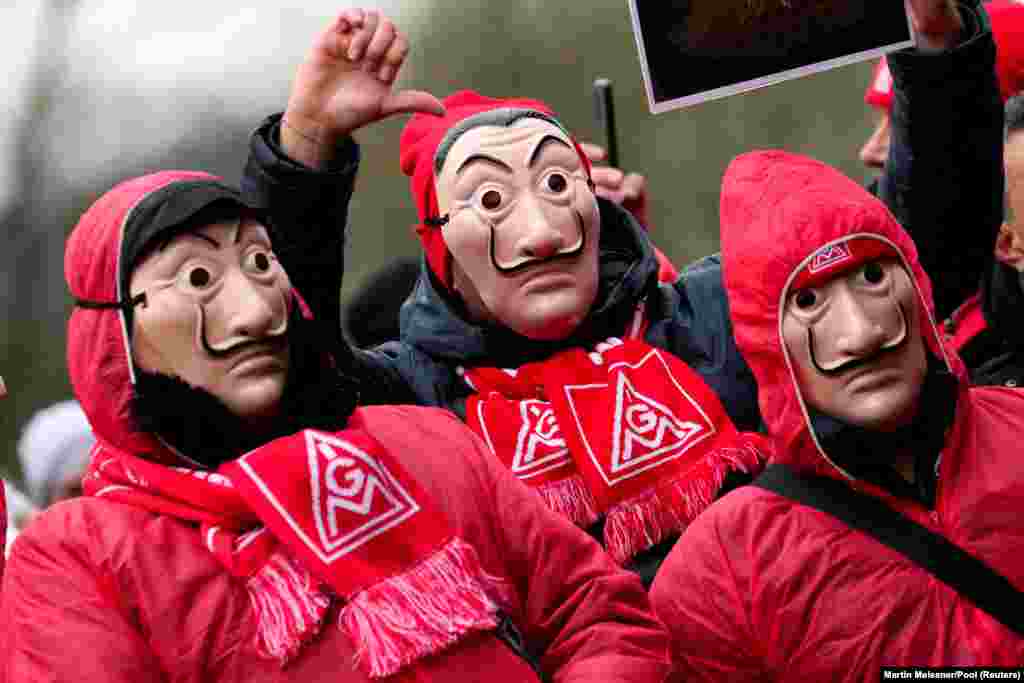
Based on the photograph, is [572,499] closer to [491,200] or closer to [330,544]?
[491,200]

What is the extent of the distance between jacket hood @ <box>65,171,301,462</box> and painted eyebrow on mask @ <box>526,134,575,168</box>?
1.95 feet

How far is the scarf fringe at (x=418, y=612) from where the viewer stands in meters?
1.99

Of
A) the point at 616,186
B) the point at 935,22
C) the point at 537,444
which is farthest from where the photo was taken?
the point at 616,186

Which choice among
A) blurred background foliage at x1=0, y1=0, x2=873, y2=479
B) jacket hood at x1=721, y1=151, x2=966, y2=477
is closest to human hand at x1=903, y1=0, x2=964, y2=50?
jacket hood at x1=721, y1=151, x2=966, y2=477

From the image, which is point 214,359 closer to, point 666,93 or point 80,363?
point 80,363

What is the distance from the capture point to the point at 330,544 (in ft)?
6.68

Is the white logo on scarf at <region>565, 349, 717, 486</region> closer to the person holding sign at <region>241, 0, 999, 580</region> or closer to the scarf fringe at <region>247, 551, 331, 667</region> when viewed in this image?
the person holding sign at <region>241, 0, 999, 580</region>

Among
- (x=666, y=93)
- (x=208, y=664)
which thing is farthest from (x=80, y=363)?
(x=666, y=93)

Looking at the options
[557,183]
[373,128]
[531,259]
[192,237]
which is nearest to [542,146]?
[557,183]

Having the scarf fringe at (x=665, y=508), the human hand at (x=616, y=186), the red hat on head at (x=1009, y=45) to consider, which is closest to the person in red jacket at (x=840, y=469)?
the scarf fringe at (x=665, y=508)

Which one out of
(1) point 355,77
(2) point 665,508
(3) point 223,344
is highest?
(1) point 355,77

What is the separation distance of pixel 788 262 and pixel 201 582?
2.76ft

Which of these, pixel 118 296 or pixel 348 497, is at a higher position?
pixel 118 296

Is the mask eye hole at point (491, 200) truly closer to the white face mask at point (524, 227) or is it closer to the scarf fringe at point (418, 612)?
the white face mask at point (524, 227)
